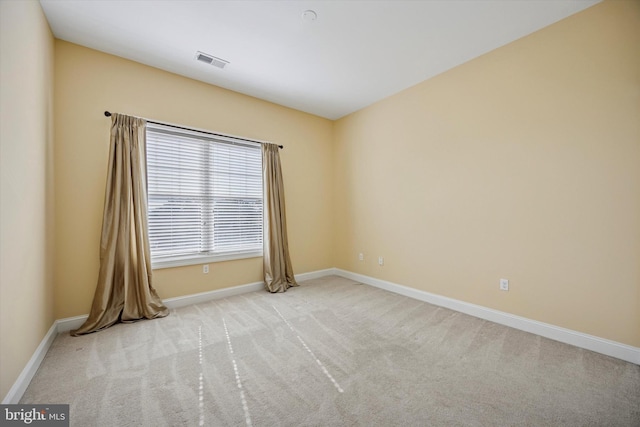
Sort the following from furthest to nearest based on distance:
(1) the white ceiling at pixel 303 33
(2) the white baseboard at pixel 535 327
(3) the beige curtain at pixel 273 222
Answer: (3) the beige curtain at pixel 273 222, (1) the white ceiling at pixel 303 33, (2) the white baseboard at pixel 535 327

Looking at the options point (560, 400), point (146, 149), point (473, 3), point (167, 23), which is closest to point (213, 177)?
point (146, 149)

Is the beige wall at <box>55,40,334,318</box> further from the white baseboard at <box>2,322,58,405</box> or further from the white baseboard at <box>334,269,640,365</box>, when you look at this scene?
the white baseboard at <box>334,269,640,365</box>

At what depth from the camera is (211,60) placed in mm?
2988

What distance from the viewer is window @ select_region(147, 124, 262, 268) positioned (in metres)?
3.18

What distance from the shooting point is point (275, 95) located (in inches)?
153

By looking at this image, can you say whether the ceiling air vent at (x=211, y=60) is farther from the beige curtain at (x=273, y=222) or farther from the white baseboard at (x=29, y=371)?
the white baseboard at (x=29, y=371)

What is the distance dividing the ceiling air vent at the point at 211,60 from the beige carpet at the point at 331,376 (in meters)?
2.96

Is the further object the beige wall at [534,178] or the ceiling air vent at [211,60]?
the ceiling air vent at [211,60]

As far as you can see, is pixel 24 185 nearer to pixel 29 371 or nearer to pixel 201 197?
pixel 29 371

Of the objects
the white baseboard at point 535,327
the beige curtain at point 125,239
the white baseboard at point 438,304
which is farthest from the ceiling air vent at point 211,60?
the white baseboard at point 535,327

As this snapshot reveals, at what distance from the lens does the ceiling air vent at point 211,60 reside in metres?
2.89

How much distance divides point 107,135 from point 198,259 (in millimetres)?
1748

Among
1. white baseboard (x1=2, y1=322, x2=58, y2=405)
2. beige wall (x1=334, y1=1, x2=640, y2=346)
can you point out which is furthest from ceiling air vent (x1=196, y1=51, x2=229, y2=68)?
white baseboard (x1=2, y1=322, x2=58, y2=405)

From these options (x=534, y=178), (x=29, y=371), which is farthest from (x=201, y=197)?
(x=534, y=178)
